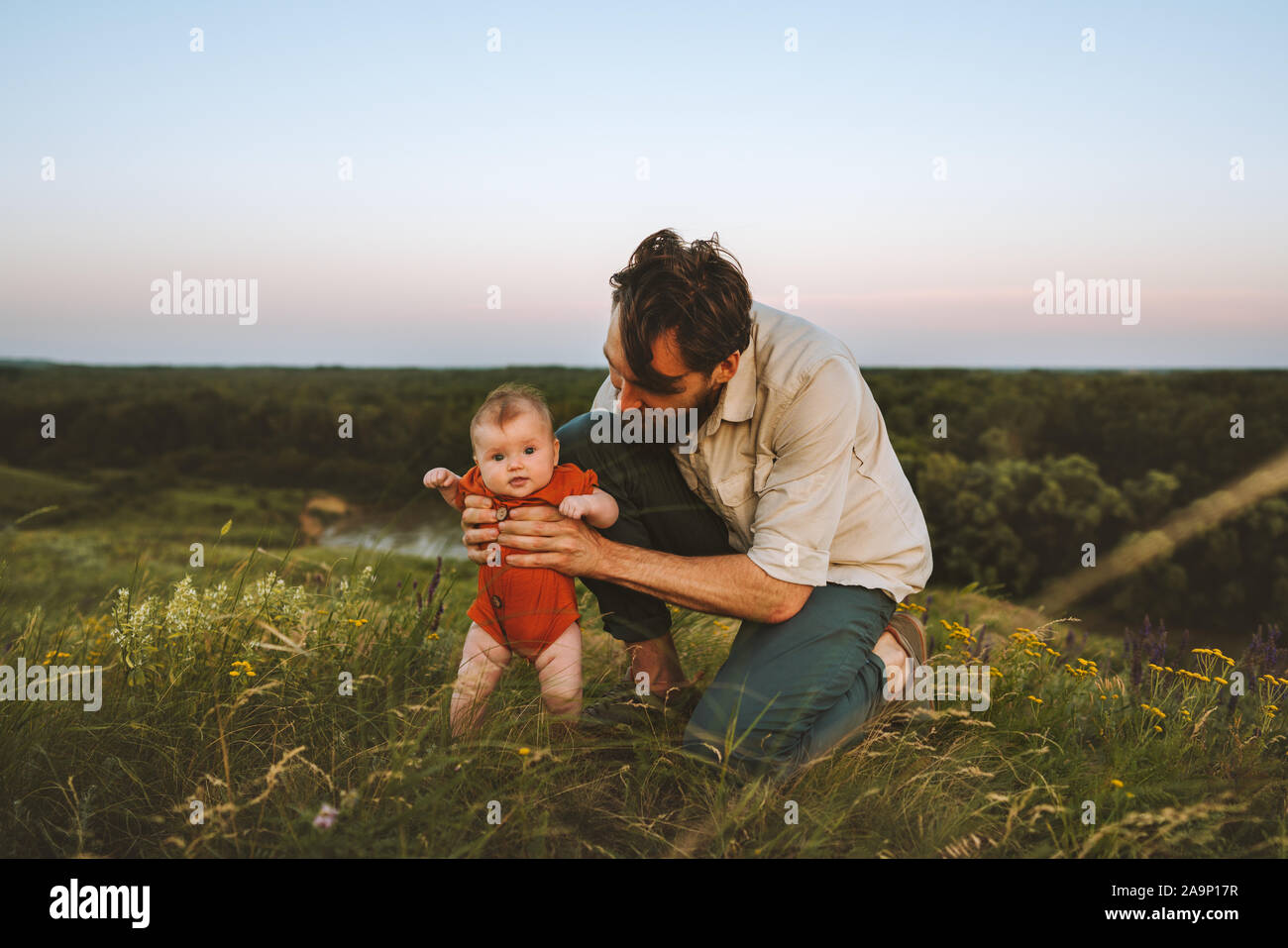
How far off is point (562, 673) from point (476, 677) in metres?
0.30

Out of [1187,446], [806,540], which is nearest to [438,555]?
[806,540]

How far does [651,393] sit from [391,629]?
1380 mm

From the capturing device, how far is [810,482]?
277cm

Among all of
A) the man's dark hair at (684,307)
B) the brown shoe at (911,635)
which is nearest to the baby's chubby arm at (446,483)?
the man's dark hair at (684,307)

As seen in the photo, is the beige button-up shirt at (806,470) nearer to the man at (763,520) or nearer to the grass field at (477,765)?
the man at (763,520)

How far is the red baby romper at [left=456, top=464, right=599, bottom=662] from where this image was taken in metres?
2.91

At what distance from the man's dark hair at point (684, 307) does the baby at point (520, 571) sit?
420mm

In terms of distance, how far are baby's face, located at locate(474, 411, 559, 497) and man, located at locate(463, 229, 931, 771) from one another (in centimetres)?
13

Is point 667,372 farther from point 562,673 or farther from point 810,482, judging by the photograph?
point 562,673

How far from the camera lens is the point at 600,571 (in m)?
2.79

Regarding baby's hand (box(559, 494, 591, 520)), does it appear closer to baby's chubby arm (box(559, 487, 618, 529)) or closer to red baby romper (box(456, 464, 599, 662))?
baby's chubby arm (box(559, 487, 618, 529))

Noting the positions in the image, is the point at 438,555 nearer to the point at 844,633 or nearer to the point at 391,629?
the point at 391,629

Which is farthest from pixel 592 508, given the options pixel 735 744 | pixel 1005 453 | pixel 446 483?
pixel 1005 453

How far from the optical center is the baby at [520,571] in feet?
9.21
